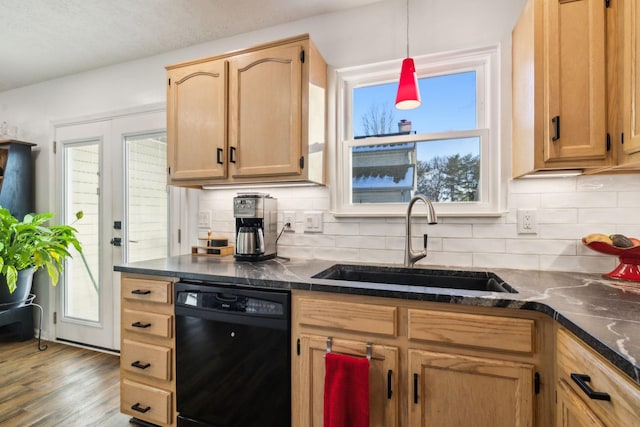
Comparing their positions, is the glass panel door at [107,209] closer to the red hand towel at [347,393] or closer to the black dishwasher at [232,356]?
the black dishwasher at [232,356]

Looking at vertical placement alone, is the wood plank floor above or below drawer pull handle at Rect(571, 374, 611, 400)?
below

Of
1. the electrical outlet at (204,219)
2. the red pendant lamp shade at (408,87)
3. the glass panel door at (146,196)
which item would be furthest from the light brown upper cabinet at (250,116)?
the glass panel door at (146,196)

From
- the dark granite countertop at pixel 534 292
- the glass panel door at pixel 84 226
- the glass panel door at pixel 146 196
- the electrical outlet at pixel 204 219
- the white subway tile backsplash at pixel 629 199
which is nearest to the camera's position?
the dark granite countertop at pixel 534 292

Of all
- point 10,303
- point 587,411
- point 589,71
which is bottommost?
point 10,303

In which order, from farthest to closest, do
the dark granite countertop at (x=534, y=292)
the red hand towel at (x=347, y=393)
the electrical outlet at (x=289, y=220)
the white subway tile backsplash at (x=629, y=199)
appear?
1. the electrical outlet at (x=289, y=220)
2. the white subway tile backsplash at (x=629, y=199)
3. the red hand towel at (x=347, y=393)
4. the dark granite countertop at (x=534, y=292)

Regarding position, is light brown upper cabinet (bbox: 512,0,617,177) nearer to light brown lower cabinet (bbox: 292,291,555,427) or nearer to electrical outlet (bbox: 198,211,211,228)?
light brown lower cabinet (bbox: 292,291,555,427)

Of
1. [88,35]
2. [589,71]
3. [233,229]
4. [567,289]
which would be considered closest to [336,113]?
[233,229]

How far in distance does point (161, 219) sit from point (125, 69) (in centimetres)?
138

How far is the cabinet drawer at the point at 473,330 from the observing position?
3.57 ft

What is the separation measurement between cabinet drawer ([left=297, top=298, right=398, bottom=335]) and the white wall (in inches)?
26.4

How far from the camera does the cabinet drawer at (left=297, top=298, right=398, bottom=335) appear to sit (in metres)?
1.25

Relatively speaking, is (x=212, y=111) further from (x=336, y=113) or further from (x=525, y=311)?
(x=525, y=311)

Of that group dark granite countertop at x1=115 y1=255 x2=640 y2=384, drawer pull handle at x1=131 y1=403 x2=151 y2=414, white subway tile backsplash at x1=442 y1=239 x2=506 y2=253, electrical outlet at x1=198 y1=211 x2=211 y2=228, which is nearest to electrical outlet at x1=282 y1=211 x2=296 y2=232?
dark granite countertop at x1=115 y1=255 x2=640 y2=384

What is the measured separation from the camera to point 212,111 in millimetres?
1968
